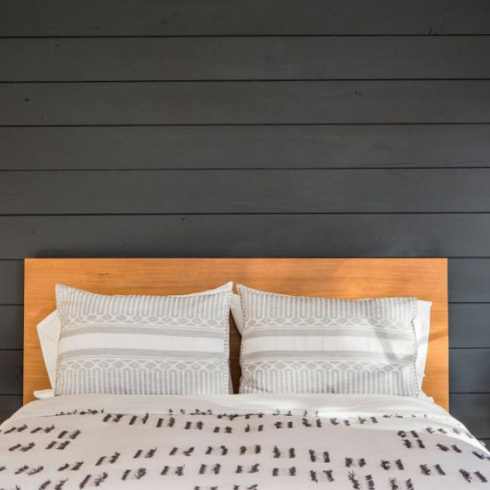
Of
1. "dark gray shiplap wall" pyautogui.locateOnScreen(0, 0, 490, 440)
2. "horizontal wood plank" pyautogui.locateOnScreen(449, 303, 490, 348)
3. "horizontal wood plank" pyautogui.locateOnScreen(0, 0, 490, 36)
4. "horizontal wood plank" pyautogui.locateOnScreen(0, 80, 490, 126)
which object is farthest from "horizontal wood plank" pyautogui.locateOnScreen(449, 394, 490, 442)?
"horizontal wood plank" pyautogui.locateOnScreen(0, 0, 490, 36)

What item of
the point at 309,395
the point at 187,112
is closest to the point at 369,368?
the point at 309,395

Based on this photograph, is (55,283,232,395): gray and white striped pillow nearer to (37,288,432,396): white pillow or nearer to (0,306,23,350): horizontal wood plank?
(37,288,432,396): white pillow

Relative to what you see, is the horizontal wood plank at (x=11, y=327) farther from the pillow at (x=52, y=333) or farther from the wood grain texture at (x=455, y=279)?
the pillow at (x=52, y=333)

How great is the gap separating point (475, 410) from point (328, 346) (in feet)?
2.63

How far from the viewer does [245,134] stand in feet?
9.17

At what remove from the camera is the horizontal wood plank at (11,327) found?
2.79 metres

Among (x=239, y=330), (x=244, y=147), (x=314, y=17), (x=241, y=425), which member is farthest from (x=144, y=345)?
(x=314, y=17)

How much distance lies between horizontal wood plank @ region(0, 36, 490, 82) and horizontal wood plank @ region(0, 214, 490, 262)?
57cm

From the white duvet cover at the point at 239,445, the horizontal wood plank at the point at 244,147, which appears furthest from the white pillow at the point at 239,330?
the horizontal wood plank at the point at 244,147

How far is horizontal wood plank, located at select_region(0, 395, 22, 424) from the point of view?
2778mm

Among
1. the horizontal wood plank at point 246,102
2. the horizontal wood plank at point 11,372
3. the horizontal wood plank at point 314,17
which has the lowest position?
the horizontal wood plank at point 11,372

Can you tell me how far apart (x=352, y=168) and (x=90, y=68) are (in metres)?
1.14

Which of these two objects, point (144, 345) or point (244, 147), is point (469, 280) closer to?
point (244, 147)

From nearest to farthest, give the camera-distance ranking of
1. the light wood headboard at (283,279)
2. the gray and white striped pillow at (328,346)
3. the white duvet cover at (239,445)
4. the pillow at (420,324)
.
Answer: the white duvet cover at (239,445), the gray and white striped pillow at (328,346), the pillow at (420,324), the light wood headboard at (283,279)
